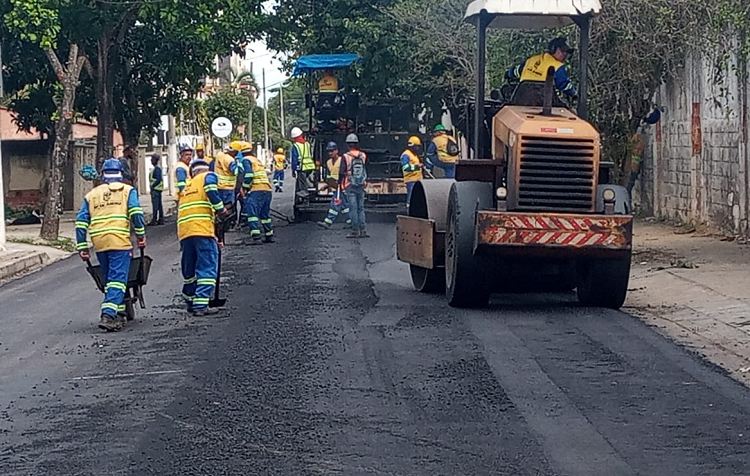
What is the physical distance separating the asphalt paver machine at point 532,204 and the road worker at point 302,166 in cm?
1178

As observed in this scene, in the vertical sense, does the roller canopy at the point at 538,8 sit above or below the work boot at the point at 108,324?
above

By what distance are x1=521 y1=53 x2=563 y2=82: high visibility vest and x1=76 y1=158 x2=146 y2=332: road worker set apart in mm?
4140

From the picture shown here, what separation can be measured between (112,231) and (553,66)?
455 cm

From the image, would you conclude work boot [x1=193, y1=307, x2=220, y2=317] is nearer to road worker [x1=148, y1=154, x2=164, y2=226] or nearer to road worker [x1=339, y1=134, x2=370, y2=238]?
road worker [x1=339, y1=134, x2=370, y2=238]

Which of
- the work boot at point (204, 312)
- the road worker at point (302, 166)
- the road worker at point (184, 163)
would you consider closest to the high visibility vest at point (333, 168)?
the road worker at point (302, 166)

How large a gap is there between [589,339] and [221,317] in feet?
12.1

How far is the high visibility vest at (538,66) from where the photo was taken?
39.8ft

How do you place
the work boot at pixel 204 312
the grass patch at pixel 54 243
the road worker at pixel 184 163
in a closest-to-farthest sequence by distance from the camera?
1. the work boot at pixel 204 312
2. the road worker at pixel 184 163
3. the grass patch at pixel 54 243

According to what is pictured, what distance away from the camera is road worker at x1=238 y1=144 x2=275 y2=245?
65.0ft

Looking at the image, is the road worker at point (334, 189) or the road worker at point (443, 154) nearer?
the road worker at point (443, 154)

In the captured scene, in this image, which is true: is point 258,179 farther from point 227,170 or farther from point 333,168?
point 333,168

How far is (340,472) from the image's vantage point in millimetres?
6266

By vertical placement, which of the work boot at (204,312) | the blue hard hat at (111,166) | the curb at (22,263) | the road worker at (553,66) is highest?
the road worker at (553,66)

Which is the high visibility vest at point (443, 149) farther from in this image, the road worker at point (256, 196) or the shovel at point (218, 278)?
the shovel at point (218, 278)
